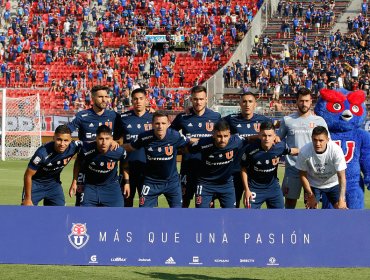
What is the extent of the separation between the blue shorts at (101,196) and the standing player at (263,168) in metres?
1.71

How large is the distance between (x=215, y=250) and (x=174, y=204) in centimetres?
206

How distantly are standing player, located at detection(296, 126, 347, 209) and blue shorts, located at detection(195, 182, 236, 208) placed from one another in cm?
105

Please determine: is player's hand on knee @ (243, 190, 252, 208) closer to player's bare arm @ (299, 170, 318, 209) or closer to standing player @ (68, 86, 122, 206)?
player's bare arm @ (299, 170, 318, 209)

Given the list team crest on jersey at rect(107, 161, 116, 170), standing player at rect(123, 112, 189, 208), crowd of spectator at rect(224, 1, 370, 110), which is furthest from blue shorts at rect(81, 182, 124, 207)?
crowd of spectator at rect(224, 1, 370, 110)

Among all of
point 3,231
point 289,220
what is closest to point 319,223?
point 289,220

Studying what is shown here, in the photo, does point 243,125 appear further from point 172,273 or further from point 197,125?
point 172,273

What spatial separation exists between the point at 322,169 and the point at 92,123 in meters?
3.37

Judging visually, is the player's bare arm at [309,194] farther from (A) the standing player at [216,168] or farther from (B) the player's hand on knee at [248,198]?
(A) the standing player at [216,168]

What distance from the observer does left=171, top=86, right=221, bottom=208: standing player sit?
12.6m

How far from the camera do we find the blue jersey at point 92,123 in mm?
12914

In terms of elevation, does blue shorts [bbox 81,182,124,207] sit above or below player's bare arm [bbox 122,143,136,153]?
below

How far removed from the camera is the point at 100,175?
12.1 metres

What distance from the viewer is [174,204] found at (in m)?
12.3

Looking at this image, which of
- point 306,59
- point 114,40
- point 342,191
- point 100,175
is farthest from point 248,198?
point 114,40
